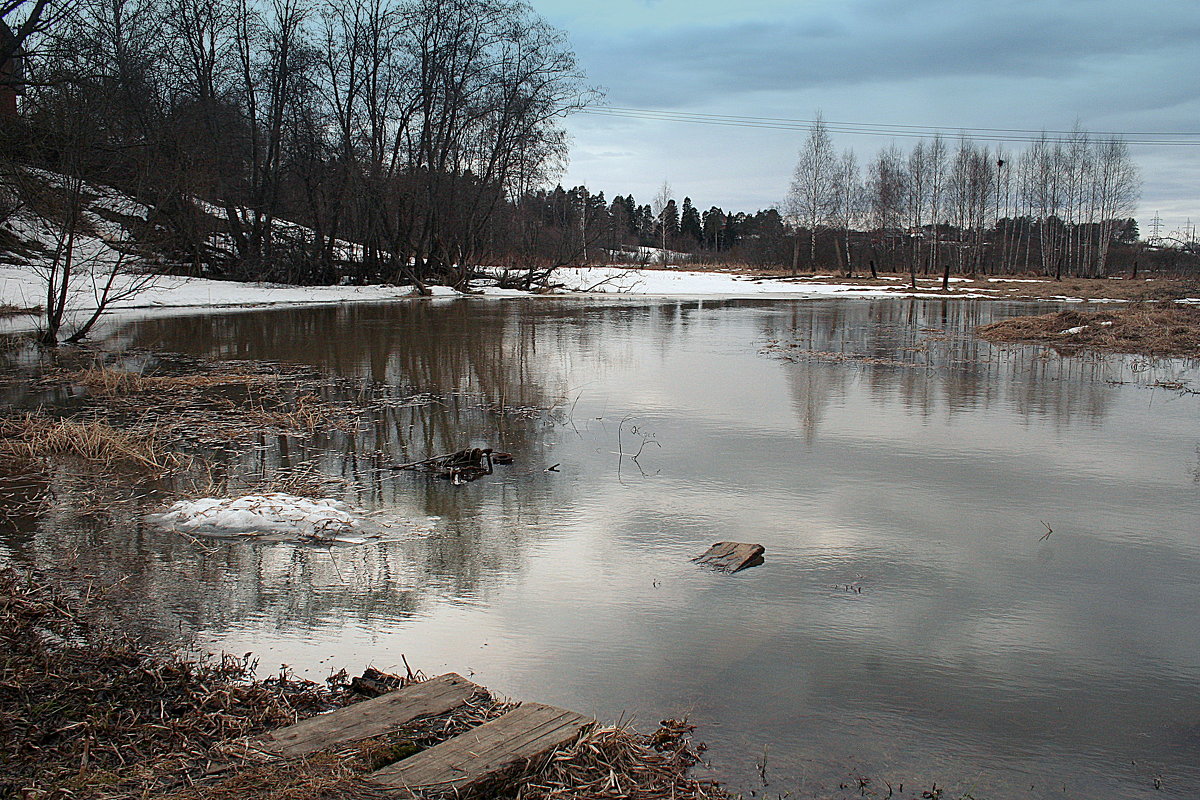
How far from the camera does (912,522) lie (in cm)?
601

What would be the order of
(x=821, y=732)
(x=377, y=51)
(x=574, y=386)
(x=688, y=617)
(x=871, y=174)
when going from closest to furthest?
1. (x=821, y=732)
2. (x=688, y=617)
3. (x=574, y=386)
4. (x=377, y=51)
5. (x=871, y=174)

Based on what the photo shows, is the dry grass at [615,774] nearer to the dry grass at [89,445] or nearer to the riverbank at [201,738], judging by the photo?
the riverbank at [201,738]

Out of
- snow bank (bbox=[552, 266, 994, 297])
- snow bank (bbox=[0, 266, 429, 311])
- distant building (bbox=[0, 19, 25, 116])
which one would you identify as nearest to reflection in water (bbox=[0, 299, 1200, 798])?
distant building (bbox=[0, 19, 25, 116])

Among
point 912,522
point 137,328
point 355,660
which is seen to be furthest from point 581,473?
point 137,328

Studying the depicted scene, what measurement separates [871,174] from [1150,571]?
233ft

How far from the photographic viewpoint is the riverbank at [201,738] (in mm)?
2602

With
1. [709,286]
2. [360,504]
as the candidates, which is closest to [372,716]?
[360,504]

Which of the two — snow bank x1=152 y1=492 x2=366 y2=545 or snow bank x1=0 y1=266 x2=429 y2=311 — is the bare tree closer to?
snow bank x1=0 y1=266 x2=429 y2=311

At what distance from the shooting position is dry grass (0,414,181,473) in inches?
281

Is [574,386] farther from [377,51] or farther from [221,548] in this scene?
[377,51]

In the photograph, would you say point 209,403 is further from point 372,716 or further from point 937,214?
point 937,214

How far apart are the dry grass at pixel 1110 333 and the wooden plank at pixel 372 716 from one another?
16.2m

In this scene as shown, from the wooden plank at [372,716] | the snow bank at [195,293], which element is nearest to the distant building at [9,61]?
the snow bank at [195,293]

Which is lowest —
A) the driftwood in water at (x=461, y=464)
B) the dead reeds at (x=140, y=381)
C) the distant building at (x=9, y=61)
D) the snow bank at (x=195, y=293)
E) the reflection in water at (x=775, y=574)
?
the reflection in water at (x=775, y=574)
